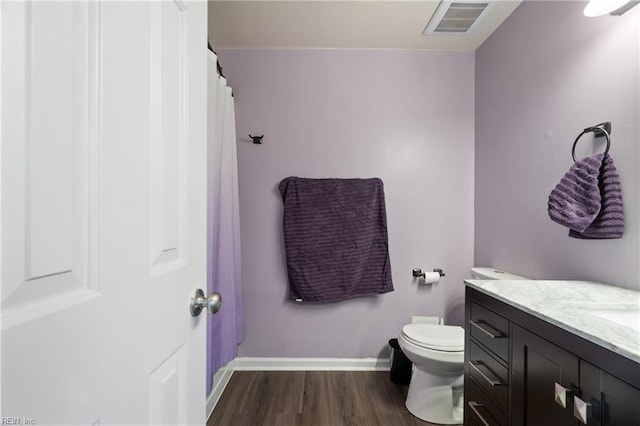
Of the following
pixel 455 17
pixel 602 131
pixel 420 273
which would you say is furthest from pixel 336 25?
pixel 420 273

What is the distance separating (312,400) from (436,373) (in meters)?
0.78

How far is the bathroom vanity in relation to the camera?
0.62 meters

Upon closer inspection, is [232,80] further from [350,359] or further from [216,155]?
[350,359]

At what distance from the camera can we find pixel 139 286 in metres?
0.49

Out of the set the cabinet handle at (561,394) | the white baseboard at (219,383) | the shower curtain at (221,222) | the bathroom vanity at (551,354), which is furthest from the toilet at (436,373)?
the white baseboard at (219,383)

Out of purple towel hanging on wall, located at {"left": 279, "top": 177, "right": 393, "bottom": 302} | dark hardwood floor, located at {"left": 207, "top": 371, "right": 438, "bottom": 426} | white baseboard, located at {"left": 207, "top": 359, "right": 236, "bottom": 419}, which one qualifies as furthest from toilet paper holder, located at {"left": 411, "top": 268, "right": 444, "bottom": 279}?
white baseboard, located at {"left": 207, "top": 359, "right": 236, "bottom": 419}

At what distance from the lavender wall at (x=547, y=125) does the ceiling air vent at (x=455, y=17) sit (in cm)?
22

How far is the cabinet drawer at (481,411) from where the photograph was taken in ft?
3.25

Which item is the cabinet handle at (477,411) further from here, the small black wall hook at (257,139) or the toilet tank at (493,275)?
the small black wall hook at (257,139)

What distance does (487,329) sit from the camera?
1.06 meters

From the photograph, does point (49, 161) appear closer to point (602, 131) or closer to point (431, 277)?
point (602, 131)

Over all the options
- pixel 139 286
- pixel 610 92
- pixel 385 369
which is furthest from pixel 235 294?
pixel 610 92

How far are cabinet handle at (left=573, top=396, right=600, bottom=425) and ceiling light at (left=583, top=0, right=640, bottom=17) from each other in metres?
1.35

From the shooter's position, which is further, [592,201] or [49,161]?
[592,201]
